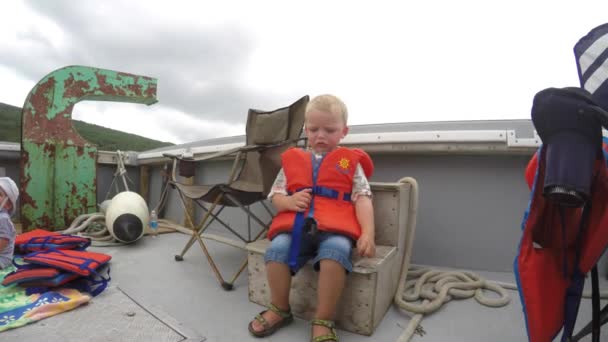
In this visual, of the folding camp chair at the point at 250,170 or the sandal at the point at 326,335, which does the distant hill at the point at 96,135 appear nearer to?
the folding camp chair at the point at 250,170

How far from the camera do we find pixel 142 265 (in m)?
2.04

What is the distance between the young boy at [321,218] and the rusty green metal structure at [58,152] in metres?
2.86

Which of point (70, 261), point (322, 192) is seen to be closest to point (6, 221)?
point (70, 261)

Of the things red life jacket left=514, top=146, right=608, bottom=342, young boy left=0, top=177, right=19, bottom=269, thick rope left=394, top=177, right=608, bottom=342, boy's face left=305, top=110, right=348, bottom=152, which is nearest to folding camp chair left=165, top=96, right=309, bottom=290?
boy's face left=305, top=110, right=348, bottom=152

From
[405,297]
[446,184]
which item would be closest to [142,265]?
[405,297]

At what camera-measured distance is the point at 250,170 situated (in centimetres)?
247

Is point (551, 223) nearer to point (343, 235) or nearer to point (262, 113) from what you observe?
point (343, 235)

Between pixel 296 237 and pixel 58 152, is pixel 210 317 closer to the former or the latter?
pixel 296 237

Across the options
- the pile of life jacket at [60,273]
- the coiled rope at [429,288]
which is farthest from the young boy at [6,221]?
the coiled rope at [429,288]

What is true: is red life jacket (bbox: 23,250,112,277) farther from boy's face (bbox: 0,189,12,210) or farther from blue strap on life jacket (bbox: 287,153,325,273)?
blue strap on life jacket (bbox: 287,153,325,273)

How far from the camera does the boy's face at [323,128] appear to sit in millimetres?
1367

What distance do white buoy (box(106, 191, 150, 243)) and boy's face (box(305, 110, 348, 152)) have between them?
1.87m

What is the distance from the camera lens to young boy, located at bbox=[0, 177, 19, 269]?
69.9 inches

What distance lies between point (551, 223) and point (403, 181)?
0.82 m
